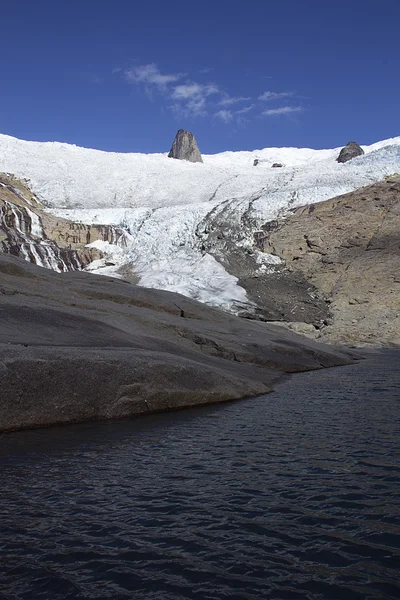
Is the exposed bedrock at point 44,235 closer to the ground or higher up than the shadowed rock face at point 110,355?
higher up

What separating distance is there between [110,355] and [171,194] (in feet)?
221

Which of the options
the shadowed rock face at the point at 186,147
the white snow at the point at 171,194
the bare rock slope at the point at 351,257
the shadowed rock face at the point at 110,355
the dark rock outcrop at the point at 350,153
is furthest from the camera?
the shadowed rock face at the point at 186,147

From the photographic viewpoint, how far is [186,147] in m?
125

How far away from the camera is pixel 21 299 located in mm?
17656

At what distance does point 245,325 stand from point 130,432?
678 inches

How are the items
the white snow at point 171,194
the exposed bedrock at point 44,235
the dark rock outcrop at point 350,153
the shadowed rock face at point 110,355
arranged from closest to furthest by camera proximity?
1. the shadowed rock face at point 110,355
2. the white snow at point 171,194
3. the exposed bedrock at point 44,235
4. the dark rock outcrop at point 350,153

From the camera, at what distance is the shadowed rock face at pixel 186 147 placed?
124812mm

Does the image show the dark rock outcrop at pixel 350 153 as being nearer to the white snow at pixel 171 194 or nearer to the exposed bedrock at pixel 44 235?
the white snow at pixel 171 194

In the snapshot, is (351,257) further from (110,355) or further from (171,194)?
(110,355)

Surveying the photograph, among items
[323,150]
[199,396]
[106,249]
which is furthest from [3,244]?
[323,150]

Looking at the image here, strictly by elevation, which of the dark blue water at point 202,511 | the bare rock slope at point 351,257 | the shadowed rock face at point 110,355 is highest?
the bare rock slope at point 351,257

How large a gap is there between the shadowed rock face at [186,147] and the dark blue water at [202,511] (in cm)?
11829

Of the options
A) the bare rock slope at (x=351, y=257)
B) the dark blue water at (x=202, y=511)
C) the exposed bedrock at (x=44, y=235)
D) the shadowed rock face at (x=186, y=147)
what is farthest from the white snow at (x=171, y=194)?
the dark blue water at (x=202, y=511)

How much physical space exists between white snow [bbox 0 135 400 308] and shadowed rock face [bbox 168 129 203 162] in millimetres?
26517
